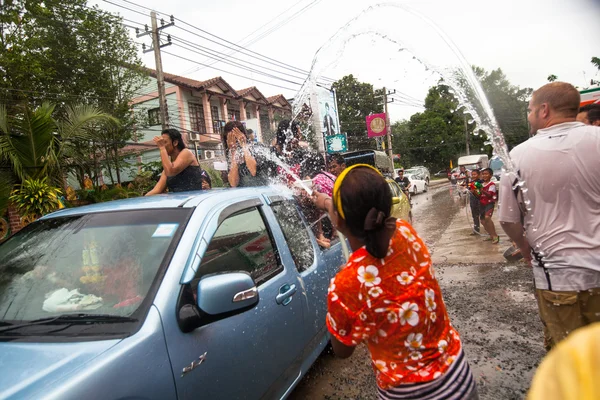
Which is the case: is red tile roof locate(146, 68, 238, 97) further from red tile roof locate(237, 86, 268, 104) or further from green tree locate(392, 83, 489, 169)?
green tree locate(392, 83, 489, 169)

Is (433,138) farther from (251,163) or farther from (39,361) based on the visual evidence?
(39,361)

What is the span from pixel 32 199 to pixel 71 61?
10587 millimetres

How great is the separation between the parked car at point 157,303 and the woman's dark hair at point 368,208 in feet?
2.34

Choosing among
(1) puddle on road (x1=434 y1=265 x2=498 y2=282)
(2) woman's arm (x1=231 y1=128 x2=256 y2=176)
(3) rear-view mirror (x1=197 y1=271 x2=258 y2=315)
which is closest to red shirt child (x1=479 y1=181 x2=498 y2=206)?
(1) puddle on road (x1=434 y1=265 x2=498 y2=282)

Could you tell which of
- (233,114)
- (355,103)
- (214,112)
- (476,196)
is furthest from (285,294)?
(233,114)

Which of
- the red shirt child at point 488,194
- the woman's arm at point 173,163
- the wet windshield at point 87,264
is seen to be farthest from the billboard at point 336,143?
the wet windshield at point 87,264

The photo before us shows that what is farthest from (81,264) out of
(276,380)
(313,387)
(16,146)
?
(16,146)

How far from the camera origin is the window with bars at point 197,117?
2630cm

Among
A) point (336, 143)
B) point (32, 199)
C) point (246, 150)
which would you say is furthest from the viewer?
point (336, 143)

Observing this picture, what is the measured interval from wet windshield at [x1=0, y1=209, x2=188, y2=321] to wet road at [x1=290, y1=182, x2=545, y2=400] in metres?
1.76

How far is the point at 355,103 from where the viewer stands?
25.5m

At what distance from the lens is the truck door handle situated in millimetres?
2304

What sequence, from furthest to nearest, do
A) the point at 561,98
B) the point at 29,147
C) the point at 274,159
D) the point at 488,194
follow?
the point at 488,194, the point at 29,147, the point at 274,159, the point at 561,98

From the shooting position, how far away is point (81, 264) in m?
1.93
